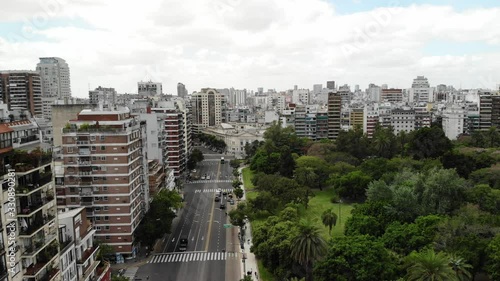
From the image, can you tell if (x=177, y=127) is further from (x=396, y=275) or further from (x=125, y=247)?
(x=396, y=275)

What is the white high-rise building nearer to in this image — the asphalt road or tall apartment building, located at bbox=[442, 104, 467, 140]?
the asphalt road

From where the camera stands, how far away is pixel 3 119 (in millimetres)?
34594

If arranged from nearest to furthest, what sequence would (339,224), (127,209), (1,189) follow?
(1,189)
(127,209)
(339,224)

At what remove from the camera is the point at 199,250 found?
6450 centimetres

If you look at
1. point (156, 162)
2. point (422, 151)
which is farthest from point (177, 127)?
point (422, 151)

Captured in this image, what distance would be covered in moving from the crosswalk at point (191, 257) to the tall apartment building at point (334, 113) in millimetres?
96735

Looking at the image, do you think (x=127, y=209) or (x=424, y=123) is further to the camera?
(x=424, y=123)

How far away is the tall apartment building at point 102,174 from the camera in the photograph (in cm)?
5809

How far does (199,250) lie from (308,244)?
938 inches

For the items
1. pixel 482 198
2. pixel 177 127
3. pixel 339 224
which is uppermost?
pixel 177 127

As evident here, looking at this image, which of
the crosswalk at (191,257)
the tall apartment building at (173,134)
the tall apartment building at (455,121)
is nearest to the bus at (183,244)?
the crosswalk at (191,257)

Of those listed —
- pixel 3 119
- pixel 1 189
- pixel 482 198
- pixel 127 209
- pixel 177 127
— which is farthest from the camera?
pixel 177 127

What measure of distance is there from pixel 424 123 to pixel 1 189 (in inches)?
6069

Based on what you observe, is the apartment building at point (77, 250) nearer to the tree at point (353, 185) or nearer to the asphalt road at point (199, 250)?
the asphalt road at point (199, 250)
